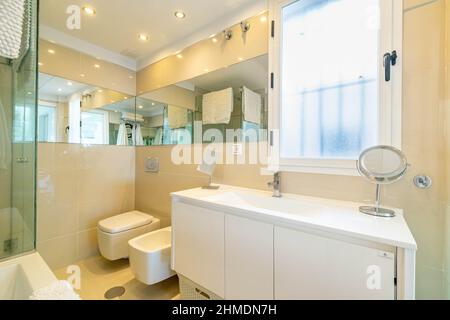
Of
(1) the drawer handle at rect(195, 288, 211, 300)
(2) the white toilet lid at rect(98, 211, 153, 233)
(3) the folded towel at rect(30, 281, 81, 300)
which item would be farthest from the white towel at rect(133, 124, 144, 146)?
(3) the folded towel at rect(30, 281, 81, 300)

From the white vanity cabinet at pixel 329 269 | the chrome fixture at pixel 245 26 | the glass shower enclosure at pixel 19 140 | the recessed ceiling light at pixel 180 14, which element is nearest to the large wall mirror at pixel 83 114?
the glass shower enclosure at pixel 19 140

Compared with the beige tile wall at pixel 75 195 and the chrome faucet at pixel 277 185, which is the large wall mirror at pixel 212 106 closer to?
the chrome faucet at pixel 277 185

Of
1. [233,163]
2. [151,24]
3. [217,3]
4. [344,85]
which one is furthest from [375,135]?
[151,24]

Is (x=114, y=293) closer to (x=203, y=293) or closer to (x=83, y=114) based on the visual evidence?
(x=203, y=293)

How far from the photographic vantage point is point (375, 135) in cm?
110

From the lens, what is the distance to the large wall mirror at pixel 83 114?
1.85 metres

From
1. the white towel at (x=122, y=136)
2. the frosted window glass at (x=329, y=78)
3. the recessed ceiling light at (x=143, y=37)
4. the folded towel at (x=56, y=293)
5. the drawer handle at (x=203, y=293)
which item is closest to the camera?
the folded towel at (x=56, y=293)

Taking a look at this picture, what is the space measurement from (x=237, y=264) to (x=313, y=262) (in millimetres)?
408

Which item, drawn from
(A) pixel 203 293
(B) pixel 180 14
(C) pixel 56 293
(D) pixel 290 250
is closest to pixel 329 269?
(D) pixel 290 250

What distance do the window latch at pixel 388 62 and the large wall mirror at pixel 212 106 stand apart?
696 millimetres

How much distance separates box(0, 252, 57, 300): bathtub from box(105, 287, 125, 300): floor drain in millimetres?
833

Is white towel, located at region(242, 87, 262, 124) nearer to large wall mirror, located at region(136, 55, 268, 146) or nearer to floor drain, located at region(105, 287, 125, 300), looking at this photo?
large wall mirror, located at region(136, 55, 268, 146)

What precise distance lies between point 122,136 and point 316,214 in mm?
2233

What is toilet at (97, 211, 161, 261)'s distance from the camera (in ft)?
6.02
